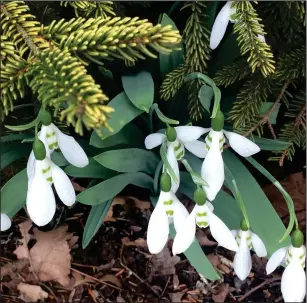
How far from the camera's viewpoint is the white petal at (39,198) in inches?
34.4

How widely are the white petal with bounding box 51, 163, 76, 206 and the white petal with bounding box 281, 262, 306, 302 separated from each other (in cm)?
43

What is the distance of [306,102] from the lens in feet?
3.82

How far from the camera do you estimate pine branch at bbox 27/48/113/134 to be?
25.8 inches

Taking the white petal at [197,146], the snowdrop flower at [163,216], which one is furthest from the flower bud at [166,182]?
the white petal at [197,146]

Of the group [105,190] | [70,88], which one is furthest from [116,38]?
[105,190]

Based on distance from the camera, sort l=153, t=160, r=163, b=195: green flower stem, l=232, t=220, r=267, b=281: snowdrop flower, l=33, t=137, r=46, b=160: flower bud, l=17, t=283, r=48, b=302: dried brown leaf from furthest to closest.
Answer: l=17, t=283, r=48, b=302: dried brown leaf < l=153, t=160, r=163, b=195: green flower stem < l=232, t=220, r=267, b=281: snowdrop flower < l=33, t=137, r=46, b=160: flower bud

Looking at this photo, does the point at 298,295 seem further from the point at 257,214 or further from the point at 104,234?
the point at 104,234

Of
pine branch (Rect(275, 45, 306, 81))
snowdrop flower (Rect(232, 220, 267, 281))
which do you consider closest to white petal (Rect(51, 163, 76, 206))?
snowdrop flower (Rect(232, 220, 267, 281))

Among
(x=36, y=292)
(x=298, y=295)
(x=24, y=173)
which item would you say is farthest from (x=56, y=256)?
(x=298, y=295)

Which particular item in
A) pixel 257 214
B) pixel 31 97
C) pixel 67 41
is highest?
pixel 67 41

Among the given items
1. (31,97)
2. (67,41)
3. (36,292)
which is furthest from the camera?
(36,292)

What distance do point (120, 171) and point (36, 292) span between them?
0.49 m

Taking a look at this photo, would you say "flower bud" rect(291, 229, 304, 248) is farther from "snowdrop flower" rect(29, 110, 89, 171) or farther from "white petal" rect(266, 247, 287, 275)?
"snowdrop flower" rect(29, 110, 89, 171)

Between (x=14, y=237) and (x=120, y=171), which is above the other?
(x=120, y=171)
